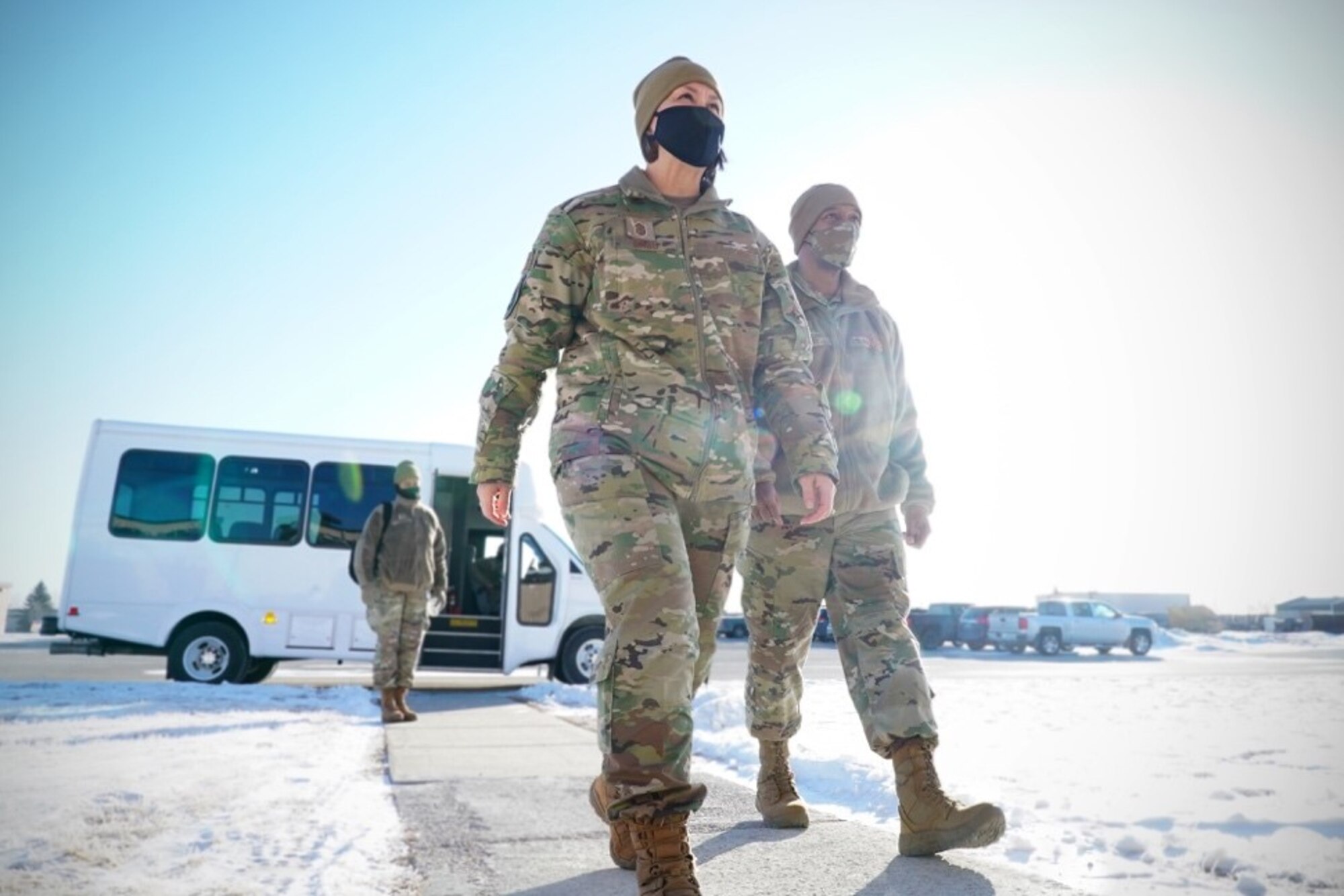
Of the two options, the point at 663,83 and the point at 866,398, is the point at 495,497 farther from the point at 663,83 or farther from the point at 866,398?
the point at 866,398

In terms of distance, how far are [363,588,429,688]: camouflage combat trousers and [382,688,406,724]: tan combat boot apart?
3.1 inches

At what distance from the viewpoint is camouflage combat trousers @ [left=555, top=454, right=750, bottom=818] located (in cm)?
173

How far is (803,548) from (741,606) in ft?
0.95

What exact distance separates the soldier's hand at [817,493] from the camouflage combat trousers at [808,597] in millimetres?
549

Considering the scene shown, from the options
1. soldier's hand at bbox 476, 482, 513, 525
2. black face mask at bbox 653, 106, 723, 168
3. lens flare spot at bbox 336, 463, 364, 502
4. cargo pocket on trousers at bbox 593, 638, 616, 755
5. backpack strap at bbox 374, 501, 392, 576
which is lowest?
cargo pocket on trousers at bbox 593, 638, 616, 755

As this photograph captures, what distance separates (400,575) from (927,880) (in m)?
5.41

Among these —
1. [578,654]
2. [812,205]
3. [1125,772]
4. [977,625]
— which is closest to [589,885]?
[812,205]

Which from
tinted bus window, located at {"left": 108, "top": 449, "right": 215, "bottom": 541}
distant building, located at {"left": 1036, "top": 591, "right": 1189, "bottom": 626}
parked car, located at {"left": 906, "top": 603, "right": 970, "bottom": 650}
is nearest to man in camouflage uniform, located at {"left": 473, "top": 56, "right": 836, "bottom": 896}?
tinted bus window, located at {"left": 108, "top": 449, "right": 215, "bottom": 541}

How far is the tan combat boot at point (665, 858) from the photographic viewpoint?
1670 mm

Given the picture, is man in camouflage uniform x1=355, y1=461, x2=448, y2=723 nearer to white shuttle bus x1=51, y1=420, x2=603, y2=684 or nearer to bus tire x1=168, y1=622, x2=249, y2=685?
white shuttle bus x1=51, y1=420, x2=603, y2=684

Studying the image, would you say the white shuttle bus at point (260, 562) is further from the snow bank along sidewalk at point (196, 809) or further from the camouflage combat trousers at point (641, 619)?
the camouflage combat trousers at point (641, 619)

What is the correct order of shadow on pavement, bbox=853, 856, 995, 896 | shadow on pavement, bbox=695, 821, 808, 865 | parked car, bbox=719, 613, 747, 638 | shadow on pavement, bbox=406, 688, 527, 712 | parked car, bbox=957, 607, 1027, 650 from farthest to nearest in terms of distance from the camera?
parked car, bbox=719, 613, 747, 638
parked car, bbox=957, 607, 1027, 650
shadow on pavement, bbox=406, 688, 527, 712
shadow on pavement, bbox=695, 821, 808, 865
shadow on pavement, bbox=853, 856, 995, 896

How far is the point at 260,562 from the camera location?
1070 centimetres

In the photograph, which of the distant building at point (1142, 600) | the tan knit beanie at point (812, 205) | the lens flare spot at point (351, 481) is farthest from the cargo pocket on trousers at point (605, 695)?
the distant building at point (1142, 600)
